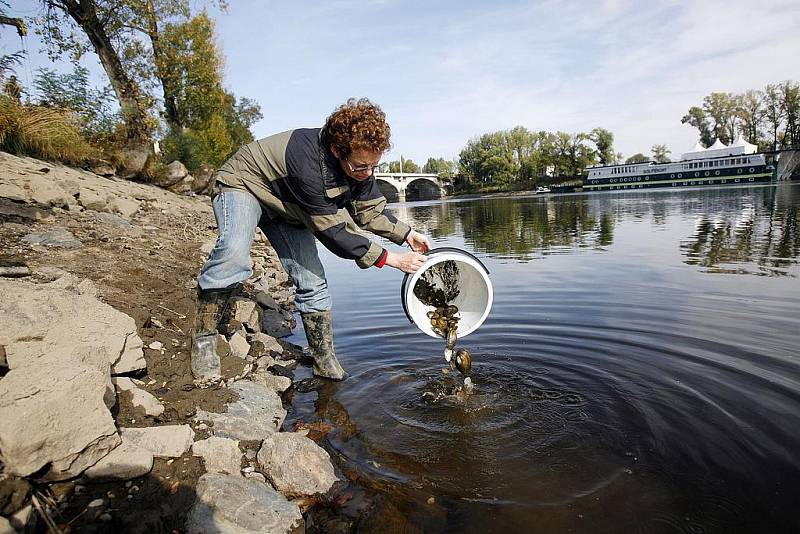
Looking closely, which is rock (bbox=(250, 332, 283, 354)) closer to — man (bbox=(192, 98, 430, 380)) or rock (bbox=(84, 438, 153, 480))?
man (bbox=(192, 98, 430, 380))

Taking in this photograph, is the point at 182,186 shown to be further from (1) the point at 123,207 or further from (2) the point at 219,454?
(2) the point at 219,454

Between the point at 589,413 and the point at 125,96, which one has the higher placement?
the point at 125,96

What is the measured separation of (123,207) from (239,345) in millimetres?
5650

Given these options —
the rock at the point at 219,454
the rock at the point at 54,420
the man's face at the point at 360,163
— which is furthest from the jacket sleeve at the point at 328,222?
the rock at the point at 54,420

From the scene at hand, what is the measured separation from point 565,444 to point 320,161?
235 cm

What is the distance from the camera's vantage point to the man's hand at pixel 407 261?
3.24 meters

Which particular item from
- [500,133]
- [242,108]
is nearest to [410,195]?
[500,133]

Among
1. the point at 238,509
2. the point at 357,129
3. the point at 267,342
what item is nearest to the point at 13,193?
the point at 267,342

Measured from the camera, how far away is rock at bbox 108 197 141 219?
25.9 ft

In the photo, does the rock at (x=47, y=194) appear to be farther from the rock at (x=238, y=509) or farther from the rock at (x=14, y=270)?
the rock at (x=238, y=509)

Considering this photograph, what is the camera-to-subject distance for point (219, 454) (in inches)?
96.8

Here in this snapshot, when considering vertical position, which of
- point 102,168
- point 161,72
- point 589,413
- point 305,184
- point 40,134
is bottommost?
point 589,413

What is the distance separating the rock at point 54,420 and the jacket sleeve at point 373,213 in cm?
206

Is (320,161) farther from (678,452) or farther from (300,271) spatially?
(678,452)
